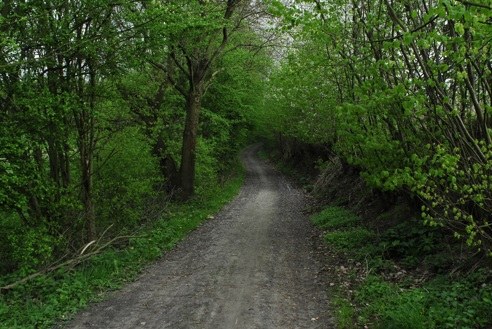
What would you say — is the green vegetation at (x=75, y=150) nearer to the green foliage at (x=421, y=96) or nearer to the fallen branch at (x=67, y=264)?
the fallen branch at (x=67, y=264)

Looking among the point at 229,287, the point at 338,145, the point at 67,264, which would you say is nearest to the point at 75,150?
the point at 67,264

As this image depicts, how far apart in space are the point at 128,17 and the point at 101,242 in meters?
5.51

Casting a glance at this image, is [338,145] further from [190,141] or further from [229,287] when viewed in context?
[190,141]

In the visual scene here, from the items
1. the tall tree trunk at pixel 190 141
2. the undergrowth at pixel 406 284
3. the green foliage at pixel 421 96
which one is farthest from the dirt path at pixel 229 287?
the tall tree trunk at pixel 190 141

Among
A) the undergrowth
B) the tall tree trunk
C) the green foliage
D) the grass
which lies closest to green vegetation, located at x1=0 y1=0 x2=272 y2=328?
the grass

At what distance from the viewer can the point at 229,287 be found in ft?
26.4

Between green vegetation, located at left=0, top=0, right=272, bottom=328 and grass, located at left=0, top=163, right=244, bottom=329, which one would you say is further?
green vegetation, located at left=0, top=0, right=272, bottom=328

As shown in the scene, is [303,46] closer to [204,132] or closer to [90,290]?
[204,132]

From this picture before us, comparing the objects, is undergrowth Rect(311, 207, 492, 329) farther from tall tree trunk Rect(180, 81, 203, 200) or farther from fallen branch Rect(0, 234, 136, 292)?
tall tree trunk Rect(180, 81, 203, 200)

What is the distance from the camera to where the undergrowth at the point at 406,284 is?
5891 millimetres

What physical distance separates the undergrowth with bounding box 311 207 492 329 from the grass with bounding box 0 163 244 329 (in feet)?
14.1

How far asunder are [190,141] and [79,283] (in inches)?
413

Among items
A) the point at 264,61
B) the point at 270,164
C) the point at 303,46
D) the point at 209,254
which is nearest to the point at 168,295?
the point at 209,254

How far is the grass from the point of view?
667 centimetres
